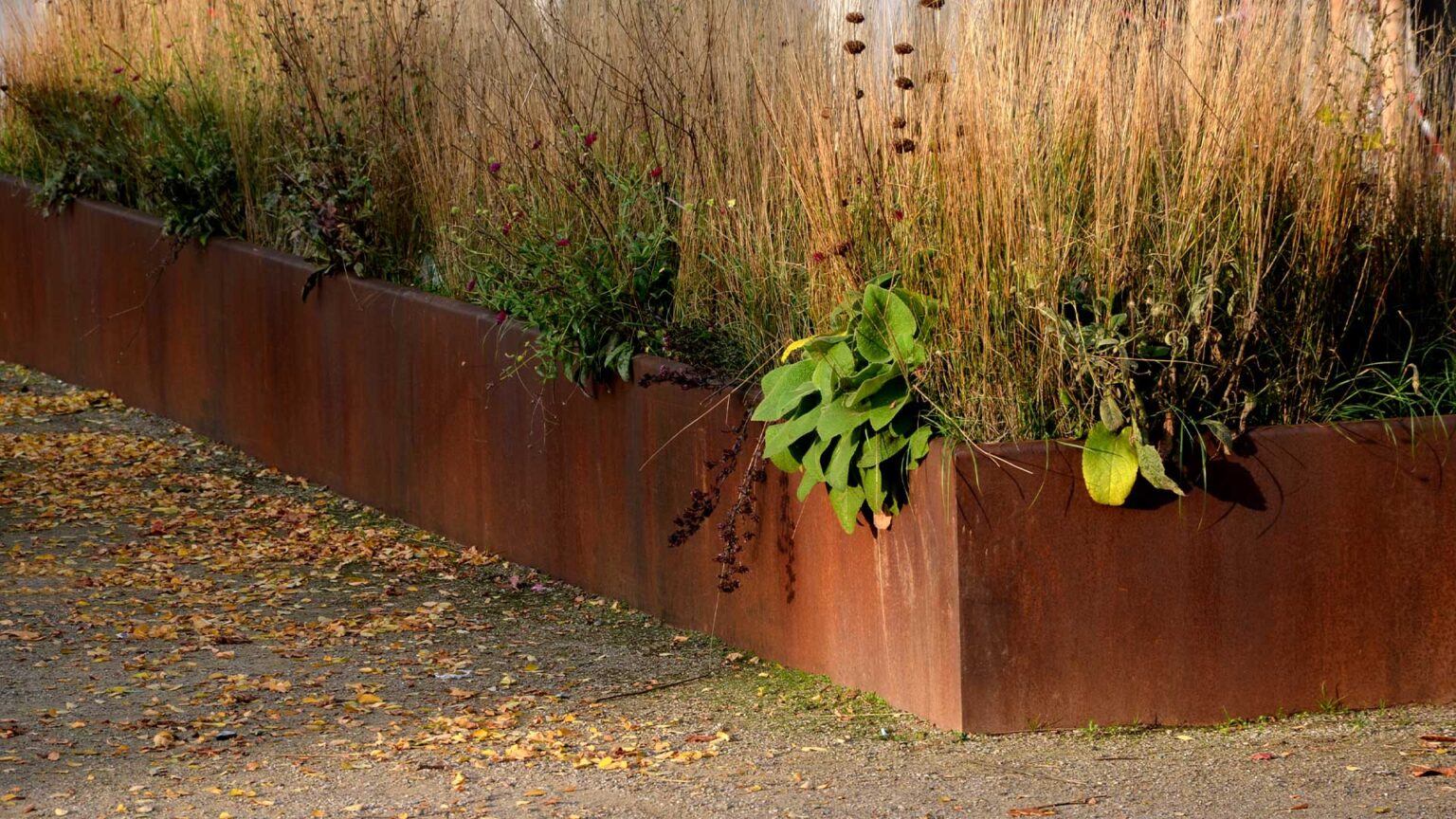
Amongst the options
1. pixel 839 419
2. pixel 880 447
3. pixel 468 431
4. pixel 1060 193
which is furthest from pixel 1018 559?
pixel 468 431

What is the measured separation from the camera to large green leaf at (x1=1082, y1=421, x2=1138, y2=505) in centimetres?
464

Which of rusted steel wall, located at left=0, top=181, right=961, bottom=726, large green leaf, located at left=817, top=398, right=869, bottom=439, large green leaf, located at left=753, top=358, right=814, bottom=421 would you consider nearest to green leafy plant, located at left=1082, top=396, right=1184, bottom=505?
rusted steel wall, located at left=0, top=181, right=961, bottom=726

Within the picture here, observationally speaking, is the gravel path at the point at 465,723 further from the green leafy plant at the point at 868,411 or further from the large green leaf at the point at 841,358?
the large green leaf at the point at 841,358

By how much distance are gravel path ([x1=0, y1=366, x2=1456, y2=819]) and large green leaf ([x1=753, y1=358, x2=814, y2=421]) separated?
76 centimetres

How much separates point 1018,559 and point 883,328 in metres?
0.68

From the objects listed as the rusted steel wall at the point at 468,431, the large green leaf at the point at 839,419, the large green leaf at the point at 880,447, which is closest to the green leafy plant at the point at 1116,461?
the rusted steel wall at the point at 468,431

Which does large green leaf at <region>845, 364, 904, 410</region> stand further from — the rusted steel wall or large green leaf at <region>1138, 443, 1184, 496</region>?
large green leaf at <region>1138, 443, 1184, 496</region>

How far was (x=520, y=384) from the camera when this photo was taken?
6641mm

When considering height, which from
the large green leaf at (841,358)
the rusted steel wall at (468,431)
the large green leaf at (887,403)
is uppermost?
the large green leaf at (841,358)

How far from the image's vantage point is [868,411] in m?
4.92

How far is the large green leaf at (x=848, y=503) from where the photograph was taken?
16.1ft

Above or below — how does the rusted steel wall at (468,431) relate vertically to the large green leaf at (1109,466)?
below

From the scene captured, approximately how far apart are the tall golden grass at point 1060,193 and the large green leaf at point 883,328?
0.09 metres

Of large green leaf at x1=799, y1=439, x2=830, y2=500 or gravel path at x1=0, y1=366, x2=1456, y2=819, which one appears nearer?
gravel path at x1=0, y1=366, x2=1456, y2=819
